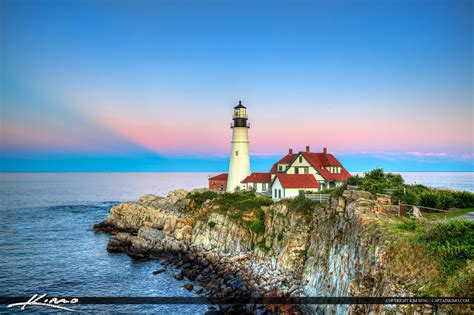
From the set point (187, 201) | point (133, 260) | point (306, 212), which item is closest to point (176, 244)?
point (133, 260)

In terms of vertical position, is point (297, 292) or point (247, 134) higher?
point (247, 134)

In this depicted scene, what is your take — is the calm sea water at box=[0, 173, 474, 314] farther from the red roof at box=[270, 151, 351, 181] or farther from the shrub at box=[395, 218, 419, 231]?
the red roof at box=[270, 151, 351, 181]

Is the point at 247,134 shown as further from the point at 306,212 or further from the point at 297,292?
the point at 297,292

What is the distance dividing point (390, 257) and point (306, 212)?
13.0 meters

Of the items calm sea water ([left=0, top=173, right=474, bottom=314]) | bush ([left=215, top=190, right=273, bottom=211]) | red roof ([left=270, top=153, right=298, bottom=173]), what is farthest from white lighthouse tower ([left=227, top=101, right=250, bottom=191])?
calm sea water ([left=0, top=173, right=474, bottom=314])

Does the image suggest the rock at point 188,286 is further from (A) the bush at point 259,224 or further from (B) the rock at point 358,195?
(B) the rock at point 358,195

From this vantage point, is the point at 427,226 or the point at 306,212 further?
the point at 306,212

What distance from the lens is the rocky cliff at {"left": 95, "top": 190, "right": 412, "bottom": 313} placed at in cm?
1427

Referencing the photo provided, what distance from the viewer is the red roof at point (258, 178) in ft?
139

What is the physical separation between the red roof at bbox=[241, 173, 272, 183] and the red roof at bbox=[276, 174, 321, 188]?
8.43m

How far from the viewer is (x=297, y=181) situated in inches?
1323

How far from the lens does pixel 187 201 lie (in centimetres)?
4462

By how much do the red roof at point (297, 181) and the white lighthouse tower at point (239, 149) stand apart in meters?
11.7

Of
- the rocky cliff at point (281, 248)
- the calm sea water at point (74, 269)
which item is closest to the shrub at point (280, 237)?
the rocky cliff at point (281, 248)
